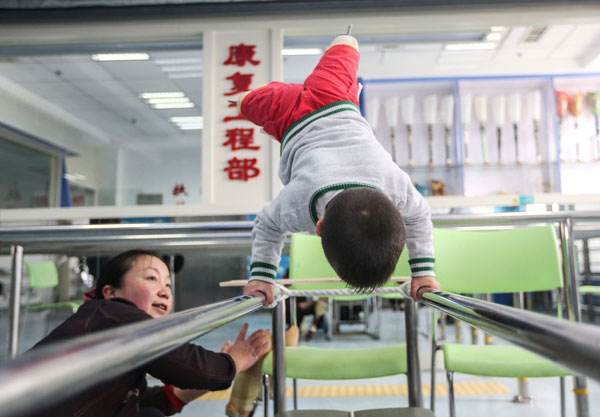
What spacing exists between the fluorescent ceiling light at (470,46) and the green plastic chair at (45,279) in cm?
413

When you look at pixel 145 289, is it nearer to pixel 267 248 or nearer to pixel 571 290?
pixel 267 248

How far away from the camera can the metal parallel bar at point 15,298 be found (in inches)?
75.3

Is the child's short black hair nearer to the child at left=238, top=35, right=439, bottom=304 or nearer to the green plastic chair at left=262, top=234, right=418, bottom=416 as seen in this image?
the child at left=238, top=35, right=439, bottom=304

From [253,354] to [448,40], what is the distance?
330cm

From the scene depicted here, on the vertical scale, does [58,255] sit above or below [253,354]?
above

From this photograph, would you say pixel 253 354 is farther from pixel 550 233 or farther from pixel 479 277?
pixel 550 233

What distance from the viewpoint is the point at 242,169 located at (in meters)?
3.44

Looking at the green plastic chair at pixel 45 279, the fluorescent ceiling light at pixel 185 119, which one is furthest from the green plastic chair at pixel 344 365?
the fluorescent ceiling light at pixel 185 119

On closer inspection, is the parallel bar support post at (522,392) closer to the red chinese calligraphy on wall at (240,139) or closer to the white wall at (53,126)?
the red chinese calligraphy on wall at (240,139)

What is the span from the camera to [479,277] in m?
1.85

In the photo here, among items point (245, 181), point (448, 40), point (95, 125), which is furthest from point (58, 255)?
point (95, 125)

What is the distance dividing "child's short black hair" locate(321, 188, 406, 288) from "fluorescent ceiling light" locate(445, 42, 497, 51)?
4.60m

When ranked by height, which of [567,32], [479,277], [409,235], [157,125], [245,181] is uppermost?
[567,32]

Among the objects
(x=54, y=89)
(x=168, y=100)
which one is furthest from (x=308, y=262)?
(x=54, y=89)
